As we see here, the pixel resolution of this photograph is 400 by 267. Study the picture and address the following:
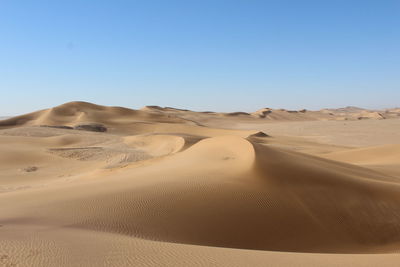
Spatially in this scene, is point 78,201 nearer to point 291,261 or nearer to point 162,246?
point 162,246

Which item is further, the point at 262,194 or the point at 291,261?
the point at 262,194

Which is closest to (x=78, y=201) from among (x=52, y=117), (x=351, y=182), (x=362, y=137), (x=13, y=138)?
(x=351, y=182)

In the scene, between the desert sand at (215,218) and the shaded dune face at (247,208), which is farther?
the shaded dune face at (247,208)

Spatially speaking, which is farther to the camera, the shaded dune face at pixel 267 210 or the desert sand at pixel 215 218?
the shaded dune face at pixel 267 210

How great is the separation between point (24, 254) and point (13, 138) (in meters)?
22.5

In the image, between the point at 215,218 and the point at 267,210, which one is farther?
the point at 267,210

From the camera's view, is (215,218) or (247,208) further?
(247,208)

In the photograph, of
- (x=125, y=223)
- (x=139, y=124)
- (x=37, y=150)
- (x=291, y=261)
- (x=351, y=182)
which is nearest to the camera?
(x=291, y=261)

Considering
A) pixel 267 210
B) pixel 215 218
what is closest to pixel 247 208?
pixel 267 210

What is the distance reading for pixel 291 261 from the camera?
12.2ft

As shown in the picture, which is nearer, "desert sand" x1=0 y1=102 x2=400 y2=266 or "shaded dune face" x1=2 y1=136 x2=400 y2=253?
Result: "desert sand" x1=0 y1=102 x2=400 y2=266

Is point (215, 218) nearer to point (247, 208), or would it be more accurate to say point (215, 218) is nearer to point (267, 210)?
point (247, 208)

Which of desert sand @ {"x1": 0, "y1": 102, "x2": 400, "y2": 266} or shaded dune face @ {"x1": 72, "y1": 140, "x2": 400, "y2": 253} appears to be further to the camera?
shaded dune face @ {"x1": 72, "y1": 140, "x2": 400, "y2": 253}

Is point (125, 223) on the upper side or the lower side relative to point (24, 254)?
→ lower
